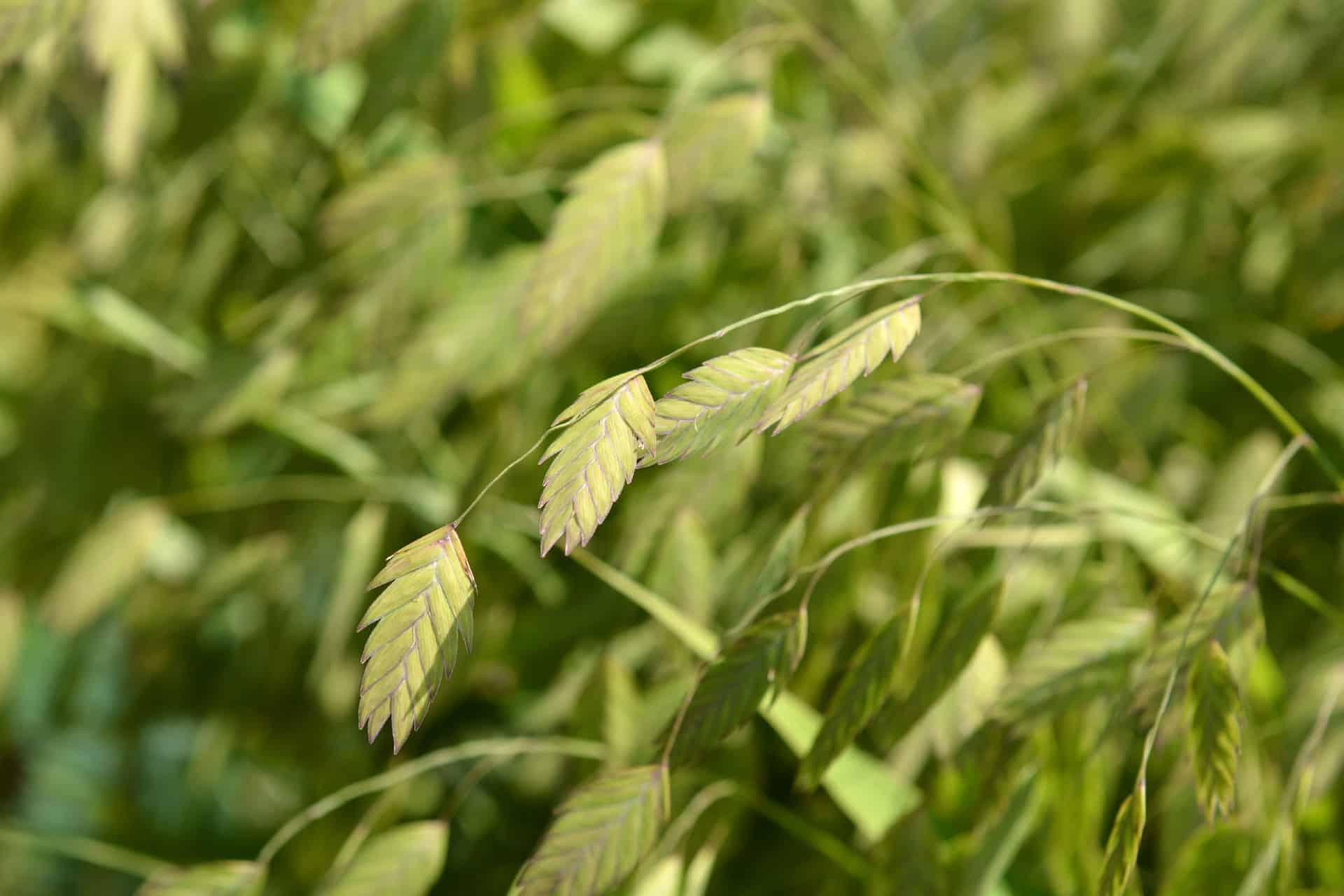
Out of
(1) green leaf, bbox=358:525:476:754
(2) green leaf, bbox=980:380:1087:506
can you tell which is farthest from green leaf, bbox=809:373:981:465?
(1) green leaf, bbox=358:525:476:754

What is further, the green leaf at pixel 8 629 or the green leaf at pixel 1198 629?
the green leaf at pixel 8 629

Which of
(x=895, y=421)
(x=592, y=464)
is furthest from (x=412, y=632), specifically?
(x=895, y=421)

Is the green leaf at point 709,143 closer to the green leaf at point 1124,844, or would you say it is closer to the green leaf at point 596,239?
the green leaf at point 596,239

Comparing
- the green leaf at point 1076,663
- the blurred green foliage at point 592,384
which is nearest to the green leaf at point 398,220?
the blurred green foliage at point 592,384

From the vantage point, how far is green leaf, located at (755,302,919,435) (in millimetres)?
264

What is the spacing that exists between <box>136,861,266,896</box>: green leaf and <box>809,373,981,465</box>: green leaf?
244 mm

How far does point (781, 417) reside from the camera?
10.5 inches

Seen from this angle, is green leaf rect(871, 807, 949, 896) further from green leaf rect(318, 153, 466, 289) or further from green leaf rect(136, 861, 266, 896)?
green leaf rect(318, 153, 466, 289)

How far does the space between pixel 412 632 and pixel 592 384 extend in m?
0.32

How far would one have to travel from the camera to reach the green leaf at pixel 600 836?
302mm

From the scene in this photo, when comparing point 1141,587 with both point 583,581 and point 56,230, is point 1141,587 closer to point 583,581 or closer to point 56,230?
point 583,581

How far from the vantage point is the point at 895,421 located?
34cm

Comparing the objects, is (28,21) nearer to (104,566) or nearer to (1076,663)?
(104,566)

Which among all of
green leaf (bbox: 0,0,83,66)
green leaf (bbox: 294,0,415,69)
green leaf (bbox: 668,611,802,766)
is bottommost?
green leaf (bbox: 668,611,802,766)
